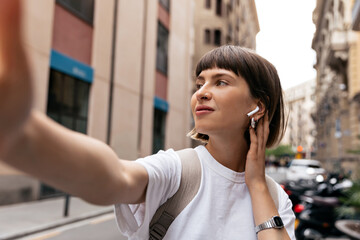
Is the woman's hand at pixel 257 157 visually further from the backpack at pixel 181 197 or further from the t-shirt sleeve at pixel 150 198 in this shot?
the t-shirt sleeve at pixel 150 198

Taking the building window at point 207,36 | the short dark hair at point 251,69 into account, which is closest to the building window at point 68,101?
the short dark hair at point 251,69

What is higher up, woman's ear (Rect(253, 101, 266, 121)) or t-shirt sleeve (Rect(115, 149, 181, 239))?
woman's ear (Rect(253, 101, 266, 121))

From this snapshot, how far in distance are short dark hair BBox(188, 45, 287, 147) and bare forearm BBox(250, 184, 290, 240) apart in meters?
0.27

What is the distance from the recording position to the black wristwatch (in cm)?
133

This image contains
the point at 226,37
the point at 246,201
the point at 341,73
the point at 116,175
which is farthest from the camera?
the point at 226,37

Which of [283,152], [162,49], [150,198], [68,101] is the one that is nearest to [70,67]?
[68,101]

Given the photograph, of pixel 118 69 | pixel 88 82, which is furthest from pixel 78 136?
pixel 118 69

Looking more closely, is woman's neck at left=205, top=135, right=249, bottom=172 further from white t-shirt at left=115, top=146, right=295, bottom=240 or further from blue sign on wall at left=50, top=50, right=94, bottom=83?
blue sign on wall at left=50, top=50, right=94, bottom=83

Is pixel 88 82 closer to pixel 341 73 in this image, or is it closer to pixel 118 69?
pixel 118 69

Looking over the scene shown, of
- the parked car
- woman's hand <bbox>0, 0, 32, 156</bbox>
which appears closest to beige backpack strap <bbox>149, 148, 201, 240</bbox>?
woman's hand <bbox>0, 0, 32, 156</bbox>

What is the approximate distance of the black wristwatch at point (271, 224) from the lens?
52.2 inches

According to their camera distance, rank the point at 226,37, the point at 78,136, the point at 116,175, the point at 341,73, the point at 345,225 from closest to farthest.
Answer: the point at 78,136, the point at 116,175, the point at 345,225, the point at 341,73, the point at 226,37

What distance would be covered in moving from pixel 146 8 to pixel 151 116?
16.9 feet

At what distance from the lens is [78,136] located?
0.74 metres
